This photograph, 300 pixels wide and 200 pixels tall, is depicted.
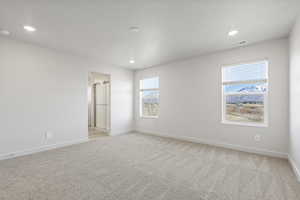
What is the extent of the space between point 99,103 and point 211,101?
4.58 m

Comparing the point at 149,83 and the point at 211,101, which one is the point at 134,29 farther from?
the point at 149,83

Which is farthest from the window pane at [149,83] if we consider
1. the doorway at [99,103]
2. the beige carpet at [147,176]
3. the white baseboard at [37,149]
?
the white baseboard at [37,149]

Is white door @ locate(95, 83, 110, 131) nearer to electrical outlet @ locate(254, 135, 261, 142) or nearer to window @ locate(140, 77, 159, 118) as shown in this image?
window @ locate(140, 77, 159, 118)

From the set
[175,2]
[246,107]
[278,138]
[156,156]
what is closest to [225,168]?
[156,156]

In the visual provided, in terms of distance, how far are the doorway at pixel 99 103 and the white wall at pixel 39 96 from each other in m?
1.23

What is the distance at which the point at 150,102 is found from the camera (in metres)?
5.54

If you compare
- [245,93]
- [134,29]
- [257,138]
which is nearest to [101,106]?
[134,29]

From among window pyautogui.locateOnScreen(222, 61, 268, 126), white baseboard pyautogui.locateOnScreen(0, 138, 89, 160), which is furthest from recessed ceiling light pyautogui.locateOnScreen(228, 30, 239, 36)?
white baseboard pyautogui.locateOnScreen(0, 138, 89, 160)

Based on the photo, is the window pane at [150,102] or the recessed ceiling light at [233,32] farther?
the window pane at [150,102]

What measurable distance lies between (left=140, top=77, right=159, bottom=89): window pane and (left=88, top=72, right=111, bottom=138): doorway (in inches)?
55.9

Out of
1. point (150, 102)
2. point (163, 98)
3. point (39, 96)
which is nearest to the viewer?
point (39, 96)

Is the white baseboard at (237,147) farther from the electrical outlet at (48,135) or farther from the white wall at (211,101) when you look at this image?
the electrical outlet at (48,135)

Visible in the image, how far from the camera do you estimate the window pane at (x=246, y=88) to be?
325 centimetres

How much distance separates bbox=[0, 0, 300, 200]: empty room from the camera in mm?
1971
